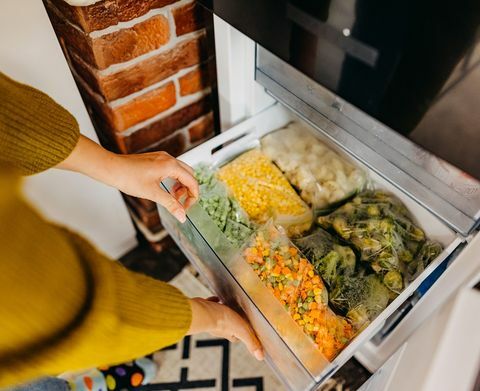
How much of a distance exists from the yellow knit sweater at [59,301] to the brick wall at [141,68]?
0.24 m

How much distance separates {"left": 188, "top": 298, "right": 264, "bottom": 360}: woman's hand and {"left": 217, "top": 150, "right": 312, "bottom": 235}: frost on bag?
8.3 inches

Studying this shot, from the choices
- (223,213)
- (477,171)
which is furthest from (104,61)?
(477,171)

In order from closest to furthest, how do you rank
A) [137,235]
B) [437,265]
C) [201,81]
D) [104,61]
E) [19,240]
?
[19,240] < [437,265] < [104,61] < [201,81] < [137,235]

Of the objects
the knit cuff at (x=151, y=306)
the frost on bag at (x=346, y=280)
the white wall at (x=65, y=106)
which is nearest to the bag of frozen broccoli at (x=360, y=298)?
the frost on bag at (x=346, y=280)

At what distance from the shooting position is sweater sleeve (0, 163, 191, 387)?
365 mm

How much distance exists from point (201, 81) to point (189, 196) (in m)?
0.37

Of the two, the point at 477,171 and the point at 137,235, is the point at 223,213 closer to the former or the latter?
the point at 477,171

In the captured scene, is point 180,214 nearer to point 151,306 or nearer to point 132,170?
point 132,170

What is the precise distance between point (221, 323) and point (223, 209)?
23 cm

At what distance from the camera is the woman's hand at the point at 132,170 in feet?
2.34

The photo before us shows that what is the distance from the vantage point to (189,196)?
794mm

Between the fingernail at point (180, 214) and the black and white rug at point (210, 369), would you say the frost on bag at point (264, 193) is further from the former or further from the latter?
the black and white rug at point (210, 369)

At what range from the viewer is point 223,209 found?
0.82 meters

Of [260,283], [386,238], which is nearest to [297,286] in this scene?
[260,283]
